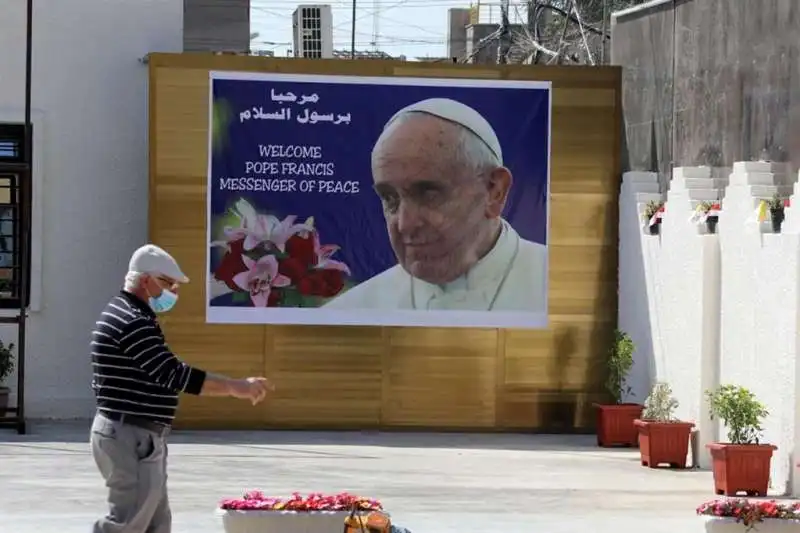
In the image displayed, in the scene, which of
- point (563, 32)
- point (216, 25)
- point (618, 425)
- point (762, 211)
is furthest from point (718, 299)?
point (563, 32)

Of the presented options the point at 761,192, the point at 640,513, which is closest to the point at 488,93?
the point at 761,192

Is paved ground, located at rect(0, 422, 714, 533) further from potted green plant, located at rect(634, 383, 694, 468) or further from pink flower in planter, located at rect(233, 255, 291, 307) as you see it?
pink flower in planter, located at rect(233, 255, 291, 307)

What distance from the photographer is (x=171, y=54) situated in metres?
19.1

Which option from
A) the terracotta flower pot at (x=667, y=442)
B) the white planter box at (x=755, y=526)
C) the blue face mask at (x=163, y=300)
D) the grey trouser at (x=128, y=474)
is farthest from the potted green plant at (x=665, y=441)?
the grey trouser at (x=128, y=474)

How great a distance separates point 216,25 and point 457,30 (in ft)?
80.6

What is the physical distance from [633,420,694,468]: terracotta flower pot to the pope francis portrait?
3513 millimetres

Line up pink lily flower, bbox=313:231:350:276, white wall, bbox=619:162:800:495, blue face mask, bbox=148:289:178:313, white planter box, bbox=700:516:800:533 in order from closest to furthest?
blue face mask, bbox=148:289:178:313, white planter box, bbox=700:516:800:533, white wall, bbox=619:162:800:495, pink lily flower, bbox=313:231:350:276

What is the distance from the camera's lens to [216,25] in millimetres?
23141

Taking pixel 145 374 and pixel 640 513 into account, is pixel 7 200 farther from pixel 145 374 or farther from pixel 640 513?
pixel 145 374

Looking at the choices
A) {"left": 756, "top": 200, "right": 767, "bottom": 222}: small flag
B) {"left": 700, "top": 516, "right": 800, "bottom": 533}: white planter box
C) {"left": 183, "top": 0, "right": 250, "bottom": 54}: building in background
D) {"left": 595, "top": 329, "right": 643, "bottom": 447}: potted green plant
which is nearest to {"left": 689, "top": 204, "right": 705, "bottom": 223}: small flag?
{"left": 756, "top": 200, "right": 767, "bottom": 222}: small flag

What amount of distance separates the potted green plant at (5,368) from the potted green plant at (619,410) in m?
6.33

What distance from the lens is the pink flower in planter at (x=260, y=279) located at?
1928cm

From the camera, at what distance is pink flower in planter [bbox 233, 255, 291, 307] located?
1928 centimetres

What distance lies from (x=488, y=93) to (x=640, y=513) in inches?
294
